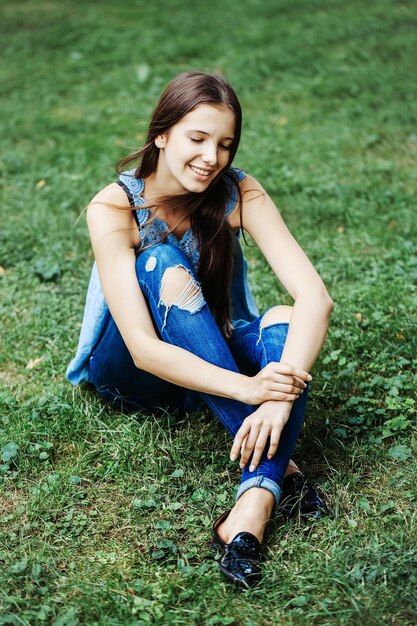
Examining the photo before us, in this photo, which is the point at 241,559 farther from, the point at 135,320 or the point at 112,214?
the point at 112,214

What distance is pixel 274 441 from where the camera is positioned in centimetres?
258

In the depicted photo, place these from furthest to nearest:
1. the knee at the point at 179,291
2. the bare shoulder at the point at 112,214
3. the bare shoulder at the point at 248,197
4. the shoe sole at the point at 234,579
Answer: the bare shoulder at the point at 248,197, the bare shoulder at the point at 112,214, the knee at the point at 179,291, the shoe sole at the point at 234,579

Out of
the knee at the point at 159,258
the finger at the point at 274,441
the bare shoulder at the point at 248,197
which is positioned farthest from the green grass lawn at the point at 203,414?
the bare shoulder at the point at 248,197

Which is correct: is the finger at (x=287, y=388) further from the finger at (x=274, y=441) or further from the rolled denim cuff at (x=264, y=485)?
the rolled denim cuff at (x=264, y=485)

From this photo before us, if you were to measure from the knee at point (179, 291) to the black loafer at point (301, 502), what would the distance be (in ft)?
2.18

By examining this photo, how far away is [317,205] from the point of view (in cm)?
486

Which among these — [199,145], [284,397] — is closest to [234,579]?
[284,397]

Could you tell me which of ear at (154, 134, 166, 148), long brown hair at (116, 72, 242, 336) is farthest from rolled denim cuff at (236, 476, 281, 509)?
ear at (154, 134, 166, 148)

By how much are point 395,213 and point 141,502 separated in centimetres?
259

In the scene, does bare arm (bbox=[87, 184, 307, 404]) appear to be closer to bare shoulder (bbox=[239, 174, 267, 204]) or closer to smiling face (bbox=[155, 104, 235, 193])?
smiling face (bbox=[155, 104, 235, 193])

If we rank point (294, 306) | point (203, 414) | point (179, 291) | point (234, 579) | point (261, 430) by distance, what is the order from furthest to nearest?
point (203, 414) < point (294, 306) < point (179, 291) < point (261, 430) < point (234, 579)

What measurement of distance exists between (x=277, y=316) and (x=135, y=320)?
0.49 metres

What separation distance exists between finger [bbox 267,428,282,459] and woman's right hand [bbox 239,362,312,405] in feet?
0.32

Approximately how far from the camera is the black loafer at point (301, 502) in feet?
8.91
